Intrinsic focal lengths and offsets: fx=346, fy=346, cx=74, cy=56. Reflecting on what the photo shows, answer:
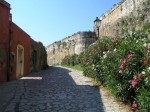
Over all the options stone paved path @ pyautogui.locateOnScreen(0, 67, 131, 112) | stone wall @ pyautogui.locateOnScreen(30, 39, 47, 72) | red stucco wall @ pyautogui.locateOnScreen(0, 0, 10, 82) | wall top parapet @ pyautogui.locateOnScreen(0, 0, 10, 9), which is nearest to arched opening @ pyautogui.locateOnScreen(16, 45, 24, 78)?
red stucco wall @ pyautogui.locateOnScreen(0, 0, 10, 82)

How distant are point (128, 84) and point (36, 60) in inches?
656

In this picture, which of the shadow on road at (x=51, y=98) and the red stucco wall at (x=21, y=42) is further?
the red stucco wall at (x=21, y=42)

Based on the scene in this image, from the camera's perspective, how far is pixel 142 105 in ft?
24.1

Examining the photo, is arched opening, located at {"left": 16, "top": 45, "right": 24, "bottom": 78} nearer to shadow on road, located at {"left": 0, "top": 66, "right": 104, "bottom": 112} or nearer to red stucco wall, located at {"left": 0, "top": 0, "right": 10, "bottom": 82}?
red stucco wall, located at {"left": 0, "top": 0, "right": 10, "bottom": 82}

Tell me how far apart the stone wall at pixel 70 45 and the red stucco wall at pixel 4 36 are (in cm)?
2388

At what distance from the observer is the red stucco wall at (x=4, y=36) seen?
14.4m

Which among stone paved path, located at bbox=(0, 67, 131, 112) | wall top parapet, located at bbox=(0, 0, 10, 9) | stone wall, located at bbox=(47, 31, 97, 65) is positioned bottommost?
stone paved path, located at bbox=(0, 67, 131, 112)

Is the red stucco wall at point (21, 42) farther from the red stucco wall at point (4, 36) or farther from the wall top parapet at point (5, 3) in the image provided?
the wall top parapet at point (5, 3)

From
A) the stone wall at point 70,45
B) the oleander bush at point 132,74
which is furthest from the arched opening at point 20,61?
the stone wall at point 70,45

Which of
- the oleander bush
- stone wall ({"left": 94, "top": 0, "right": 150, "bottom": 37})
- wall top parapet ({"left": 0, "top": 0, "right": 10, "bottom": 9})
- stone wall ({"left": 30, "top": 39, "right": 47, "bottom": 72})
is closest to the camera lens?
the oleander bush

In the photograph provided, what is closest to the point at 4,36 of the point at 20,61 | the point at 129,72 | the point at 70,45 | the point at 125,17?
the point at 20,61

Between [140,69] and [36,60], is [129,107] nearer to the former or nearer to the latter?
[140,69]

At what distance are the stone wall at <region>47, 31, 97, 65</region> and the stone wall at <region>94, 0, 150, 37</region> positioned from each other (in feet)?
6.86

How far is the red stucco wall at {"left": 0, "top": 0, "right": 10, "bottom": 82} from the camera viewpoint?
14383mm
